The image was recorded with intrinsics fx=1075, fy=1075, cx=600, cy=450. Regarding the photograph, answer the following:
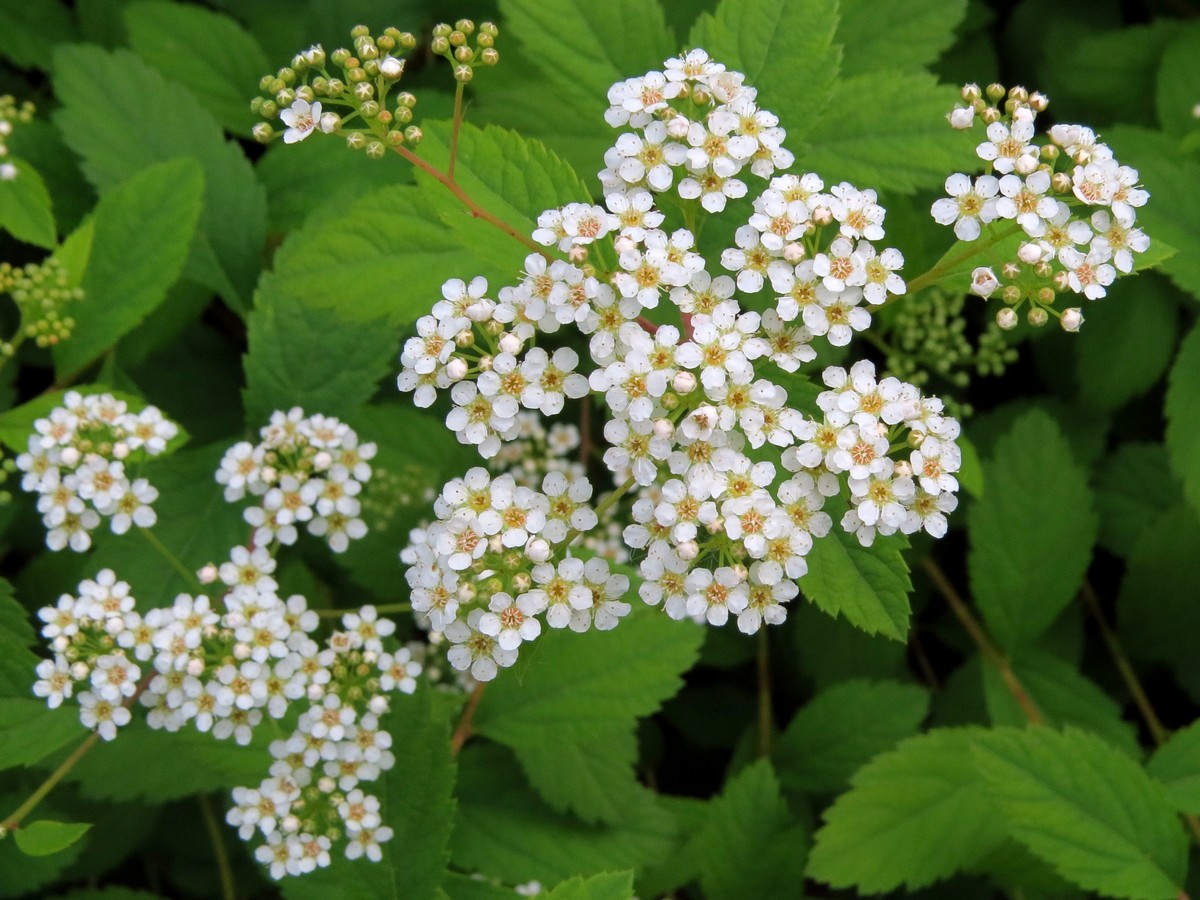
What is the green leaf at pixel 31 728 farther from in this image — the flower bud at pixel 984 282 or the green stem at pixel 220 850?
the flower bud at pixel 984 282

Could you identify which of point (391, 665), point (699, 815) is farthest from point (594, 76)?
point (699, 815)

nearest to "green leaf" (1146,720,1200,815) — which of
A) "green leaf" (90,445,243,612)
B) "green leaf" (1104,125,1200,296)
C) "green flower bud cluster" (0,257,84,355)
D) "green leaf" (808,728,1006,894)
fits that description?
"green leaf" (808,728,1006,894)

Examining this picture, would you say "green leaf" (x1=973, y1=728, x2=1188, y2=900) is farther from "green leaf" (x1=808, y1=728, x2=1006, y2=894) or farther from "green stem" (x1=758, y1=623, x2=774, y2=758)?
"green stem" (x1=758, y1=623, x2=774, y2=758)

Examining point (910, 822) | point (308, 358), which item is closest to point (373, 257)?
point (308, 358)

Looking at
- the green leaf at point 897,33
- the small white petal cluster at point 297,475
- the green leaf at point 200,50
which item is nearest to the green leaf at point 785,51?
the green leaf at point 897,33

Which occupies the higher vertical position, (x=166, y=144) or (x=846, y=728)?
(x=166, y=144)

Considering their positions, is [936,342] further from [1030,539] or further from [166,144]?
[166,144]
